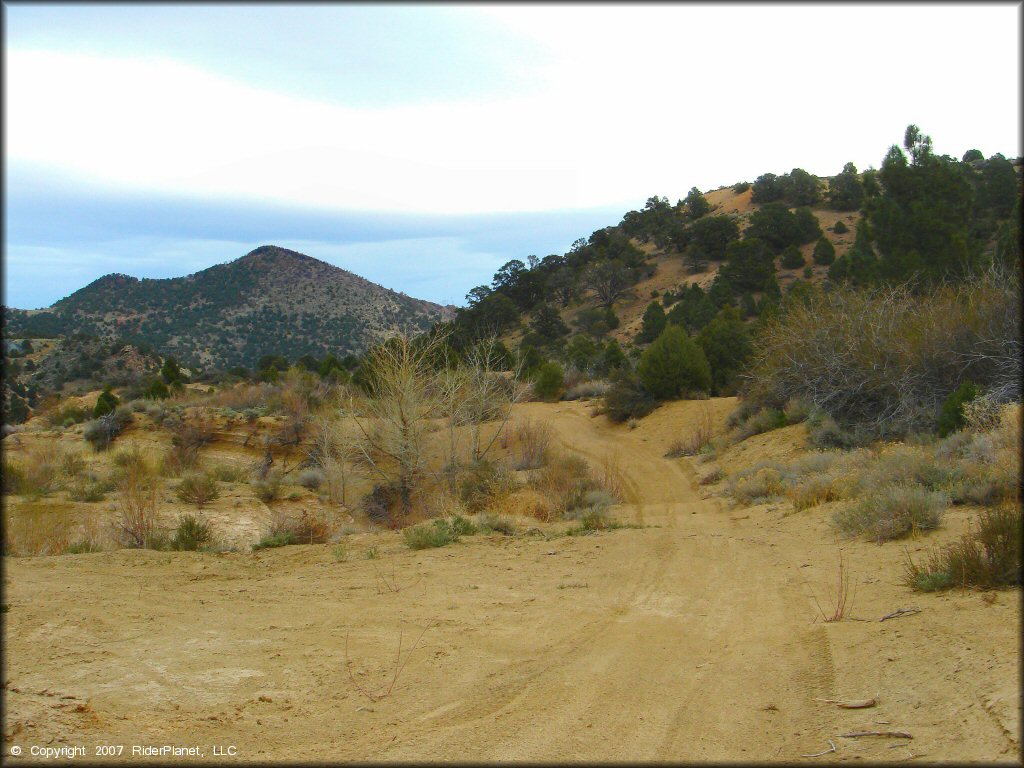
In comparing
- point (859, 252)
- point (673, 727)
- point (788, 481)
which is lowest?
point (788, 481)

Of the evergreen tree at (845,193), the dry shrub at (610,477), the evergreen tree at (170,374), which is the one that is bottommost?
the dry shrub at (610,477)

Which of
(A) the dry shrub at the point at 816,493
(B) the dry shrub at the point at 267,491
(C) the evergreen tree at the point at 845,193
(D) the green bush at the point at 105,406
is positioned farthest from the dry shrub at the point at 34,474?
(C) the evergreen tree at the point at 845,193

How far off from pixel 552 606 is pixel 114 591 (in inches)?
218

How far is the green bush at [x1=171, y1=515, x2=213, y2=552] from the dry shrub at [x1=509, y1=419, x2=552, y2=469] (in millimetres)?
9442

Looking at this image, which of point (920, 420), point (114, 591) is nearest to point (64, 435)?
point (114, 591)

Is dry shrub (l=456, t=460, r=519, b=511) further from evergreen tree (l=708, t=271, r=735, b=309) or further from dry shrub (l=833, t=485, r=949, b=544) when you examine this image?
evergreen tree (l=708, t=271, r=735, b=309)

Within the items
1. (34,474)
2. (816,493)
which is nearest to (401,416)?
(816,493)

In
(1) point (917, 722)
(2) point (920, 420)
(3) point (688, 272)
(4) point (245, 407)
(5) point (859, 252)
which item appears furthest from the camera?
(3) point (688, 272)

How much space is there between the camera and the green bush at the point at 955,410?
603 inches

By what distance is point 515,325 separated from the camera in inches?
2557

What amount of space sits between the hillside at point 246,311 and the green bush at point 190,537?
51815 millimetres

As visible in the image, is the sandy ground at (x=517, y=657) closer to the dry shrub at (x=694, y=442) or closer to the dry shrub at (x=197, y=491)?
the dry shrub at (x=197, y=491)

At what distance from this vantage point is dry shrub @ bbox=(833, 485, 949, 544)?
374 inches

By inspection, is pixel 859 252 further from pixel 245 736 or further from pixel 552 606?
pixel 245 736
